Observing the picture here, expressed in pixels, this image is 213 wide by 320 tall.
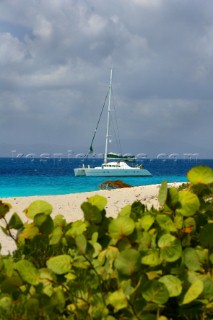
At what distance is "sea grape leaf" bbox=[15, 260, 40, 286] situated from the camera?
1.96 metres

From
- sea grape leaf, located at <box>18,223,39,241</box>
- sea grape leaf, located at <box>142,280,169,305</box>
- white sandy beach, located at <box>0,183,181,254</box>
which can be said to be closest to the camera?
sea grape leaf, located at <box>142,280,169,305</box>

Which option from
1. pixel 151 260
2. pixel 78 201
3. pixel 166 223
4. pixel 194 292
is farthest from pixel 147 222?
pixel 78 201

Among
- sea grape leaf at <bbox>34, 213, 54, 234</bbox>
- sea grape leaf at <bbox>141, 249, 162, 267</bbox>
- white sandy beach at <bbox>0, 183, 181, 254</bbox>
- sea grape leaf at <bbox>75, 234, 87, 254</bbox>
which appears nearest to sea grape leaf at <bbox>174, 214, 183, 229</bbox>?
sea grape leaf at <bbox>141, 249, 162, 267</bbox>

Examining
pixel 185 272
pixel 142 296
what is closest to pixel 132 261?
pixel 142 296

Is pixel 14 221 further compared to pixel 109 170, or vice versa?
pixel 109 170

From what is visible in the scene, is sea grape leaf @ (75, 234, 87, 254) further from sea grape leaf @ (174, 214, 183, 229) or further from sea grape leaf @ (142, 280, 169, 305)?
sea grape leaf @ (174, 214, 183, 229)

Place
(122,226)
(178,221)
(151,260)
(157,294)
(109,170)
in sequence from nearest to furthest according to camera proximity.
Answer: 1. (157,294)
2. (151,260)
3. (122,226)
4. (178,221)
5. (109,170)

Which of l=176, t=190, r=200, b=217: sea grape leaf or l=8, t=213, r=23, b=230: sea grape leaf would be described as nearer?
l=176, t=190, r=200, b=217: sea grape leaf

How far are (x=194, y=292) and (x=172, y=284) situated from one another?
0.09 meters

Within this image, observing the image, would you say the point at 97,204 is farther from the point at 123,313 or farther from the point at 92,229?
the point at 123,313

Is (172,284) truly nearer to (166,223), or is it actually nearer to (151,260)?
(151,260)

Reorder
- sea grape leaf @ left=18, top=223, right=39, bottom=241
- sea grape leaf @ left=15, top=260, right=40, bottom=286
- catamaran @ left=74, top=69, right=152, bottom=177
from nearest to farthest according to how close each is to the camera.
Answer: sea grape leaf @ left=15, top=260, right=40, bottom=286
sea grape leaf @ left=18, top=223, right=39, bottom=241
catamaran @ left=74, top=69, right=152, bottom=177

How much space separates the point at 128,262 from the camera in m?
1.75

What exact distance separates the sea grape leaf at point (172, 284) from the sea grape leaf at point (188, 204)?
335mm
